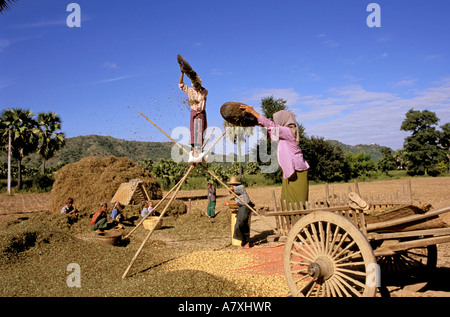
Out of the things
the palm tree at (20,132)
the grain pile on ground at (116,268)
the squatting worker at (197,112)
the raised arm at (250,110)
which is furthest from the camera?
the palm tree at (20,132)

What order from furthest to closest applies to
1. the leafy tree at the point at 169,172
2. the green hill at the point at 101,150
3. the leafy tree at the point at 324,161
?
the green hill at the point at 101,150, the leafy tree at the point at 324,161, the leafy tree at the point at 169,172

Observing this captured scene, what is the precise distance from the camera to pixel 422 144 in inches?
1503

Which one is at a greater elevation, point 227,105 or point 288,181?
point 227,105

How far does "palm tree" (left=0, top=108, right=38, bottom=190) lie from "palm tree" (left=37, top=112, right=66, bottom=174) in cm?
46

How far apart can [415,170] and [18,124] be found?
3820 cm

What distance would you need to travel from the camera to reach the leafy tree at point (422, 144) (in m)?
36.7

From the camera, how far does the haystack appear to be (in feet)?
41.9

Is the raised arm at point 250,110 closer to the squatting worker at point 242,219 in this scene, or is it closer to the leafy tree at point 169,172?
the squatting worker at point 242,219

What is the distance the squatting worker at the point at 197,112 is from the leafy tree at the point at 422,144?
36.9 meters

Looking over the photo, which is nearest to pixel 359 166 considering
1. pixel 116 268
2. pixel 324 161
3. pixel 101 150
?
pixel 324 161

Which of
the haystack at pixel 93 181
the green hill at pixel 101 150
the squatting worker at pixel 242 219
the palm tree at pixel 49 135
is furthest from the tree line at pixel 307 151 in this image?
the green hill at pixel 101 150
